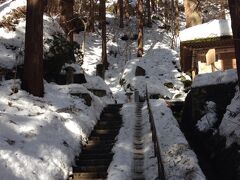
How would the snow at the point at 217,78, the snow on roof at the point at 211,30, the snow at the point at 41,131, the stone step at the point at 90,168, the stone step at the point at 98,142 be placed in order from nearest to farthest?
the snow at the point at 41,131 < the stone step at the point at 90,168 < the stone step at the point at 98,142 < the snow at the point at 217,78 < the snow on roof at the point at 211,30

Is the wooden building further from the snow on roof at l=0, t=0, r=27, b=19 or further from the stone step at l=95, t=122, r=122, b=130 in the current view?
the snow on roof at l=0, t=0, r=27, b=19

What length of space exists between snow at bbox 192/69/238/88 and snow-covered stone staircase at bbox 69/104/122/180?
3633mm

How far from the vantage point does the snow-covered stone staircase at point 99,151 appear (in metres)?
9.96

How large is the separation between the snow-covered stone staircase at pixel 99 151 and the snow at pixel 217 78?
3.63 m

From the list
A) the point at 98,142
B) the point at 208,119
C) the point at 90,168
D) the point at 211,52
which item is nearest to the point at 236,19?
the point at 208,119

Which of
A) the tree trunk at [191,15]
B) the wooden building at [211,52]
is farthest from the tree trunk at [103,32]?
the wooden building at [211,52]

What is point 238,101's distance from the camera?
39.7 ft

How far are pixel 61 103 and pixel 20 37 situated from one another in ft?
15.2

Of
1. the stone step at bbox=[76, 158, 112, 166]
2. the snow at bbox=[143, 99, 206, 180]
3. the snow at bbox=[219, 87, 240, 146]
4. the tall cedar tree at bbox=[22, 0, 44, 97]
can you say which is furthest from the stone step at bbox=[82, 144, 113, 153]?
the snow at bbox=[219, 87, 240, 146]

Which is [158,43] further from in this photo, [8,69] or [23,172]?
[23,172]

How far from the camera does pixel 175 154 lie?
10.7 metres

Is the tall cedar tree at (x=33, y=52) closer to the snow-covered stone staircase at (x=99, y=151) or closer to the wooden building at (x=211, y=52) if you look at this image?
the snow-covered stone staircase at (x=99, y=151)

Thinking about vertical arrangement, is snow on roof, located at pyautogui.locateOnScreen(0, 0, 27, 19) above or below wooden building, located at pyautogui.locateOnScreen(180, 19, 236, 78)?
above

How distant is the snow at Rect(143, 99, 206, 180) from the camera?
920cm
